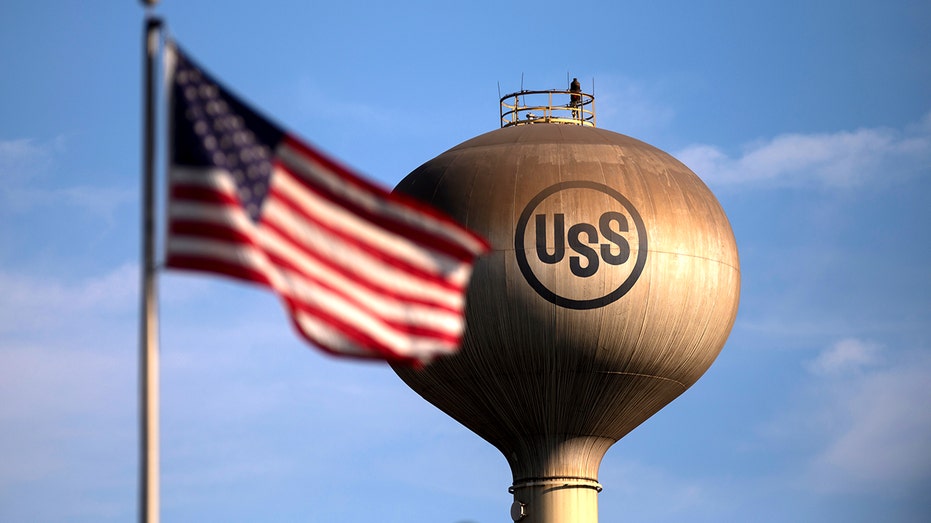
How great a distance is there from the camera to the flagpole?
11766 millimetres

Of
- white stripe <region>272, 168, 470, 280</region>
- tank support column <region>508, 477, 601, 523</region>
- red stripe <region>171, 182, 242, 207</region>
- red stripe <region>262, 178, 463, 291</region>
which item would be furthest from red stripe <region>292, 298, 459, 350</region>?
tank support column <region>508, 477, 601, 523</region>

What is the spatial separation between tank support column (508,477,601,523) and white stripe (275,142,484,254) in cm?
2069

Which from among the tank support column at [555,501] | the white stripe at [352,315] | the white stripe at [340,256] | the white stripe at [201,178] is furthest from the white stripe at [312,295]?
the tank support column at [555,501]

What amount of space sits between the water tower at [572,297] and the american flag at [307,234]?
708 inches

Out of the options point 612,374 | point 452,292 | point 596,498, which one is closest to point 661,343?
point 612,374

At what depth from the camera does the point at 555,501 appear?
33344 mm

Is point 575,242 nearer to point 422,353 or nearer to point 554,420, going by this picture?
point 554,420

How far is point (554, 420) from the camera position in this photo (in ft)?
108

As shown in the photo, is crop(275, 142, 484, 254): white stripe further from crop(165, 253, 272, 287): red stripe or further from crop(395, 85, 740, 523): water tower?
crop(395, 85, 740, 523): water tower

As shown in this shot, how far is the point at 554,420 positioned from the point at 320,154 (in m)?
21.0

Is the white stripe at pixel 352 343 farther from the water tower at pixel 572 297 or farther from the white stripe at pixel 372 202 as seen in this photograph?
the water tower at pixel 572 297

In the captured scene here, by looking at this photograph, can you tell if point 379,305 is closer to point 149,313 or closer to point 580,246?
point 149,313

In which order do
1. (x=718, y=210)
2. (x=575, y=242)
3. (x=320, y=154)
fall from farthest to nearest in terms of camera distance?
(x=718, y=210)
(x=575, y=242)
(x=320, y=154)

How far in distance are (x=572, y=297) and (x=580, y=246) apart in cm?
95
